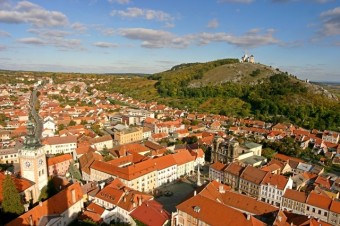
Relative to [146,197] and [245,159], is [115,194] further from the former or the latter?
[245,159]

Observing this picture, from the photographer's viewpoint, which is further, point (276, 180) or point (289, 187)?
point (289, 187)

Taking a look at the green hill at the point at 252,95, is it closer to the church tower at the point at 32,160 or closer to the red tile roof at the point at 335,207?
the red tile roof at the point at 335,207

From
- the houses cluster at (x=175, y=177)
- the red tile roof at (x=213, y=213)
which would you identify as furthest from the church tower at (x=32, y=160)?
the red tile roof at (x=213, y=213)

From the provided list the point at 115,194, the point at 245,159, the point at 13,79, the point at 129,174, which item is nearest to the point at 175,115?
the point at 245,159

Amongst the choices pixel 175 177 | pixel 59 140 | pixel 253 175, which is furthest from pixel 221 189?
pixel 59 140

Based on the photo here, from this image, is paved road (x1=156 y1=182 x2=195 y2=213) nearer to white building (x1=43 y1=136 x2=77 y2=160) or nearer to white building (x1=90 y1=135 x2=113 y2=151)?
white building (x1=90 y1=135 x2=113 y2=151)

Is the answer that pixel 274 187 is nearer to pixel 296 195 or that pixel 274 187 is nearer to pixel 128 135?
pixel 296 195

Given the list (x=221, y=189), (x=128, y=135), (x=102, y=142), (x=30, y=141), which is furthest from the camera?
(x=128, y=135)

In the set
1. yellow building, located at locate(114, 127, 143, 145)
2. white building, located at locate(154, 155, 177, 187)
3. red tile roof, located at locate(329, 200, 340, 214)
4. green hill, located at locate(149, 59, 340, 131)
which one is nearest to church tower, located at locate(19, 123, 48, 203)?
white building, located at locate(154, 155, 177, 187)
